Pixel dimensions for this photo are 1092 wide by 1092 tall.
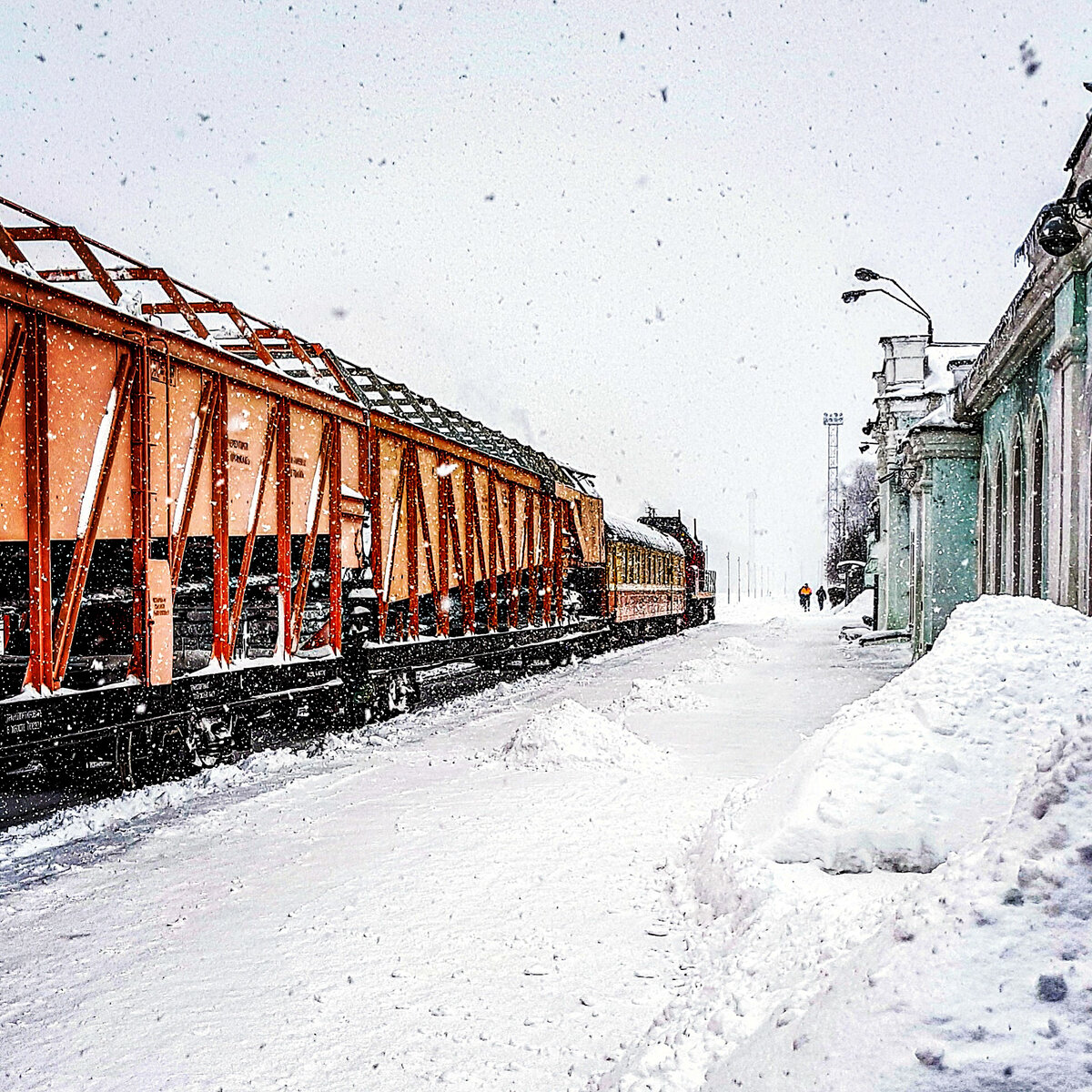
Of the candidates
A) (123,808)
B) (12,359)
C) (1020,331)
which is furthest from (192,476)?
(1020,331)

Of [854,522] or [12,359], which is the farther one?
[854,522]

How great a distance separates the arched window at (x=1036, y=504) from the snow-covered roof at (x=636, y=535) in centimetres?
1426

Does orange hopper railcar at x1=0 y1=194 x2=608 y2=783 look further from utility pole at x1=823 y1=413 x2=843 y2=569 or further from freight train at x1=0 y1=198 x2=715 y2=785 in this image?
utility pole at x1=823 y1=413 x2=843 y2=569

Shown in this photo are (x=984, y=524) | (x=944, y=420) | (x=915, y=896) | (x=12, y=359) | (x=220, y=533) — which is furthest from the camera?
(x=944, y=420)

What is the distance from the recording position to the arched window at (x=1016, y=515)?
12.7 m

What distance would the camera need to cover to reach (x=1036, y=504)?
1176 centimetres

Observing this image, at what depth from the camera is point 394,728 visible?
11906 mm

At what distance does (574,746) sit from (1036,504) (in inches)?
260

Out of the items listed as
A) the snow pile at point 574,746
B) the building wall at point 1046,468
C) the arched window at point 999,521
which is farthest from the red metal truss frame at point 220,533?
the arched window at point 999,521

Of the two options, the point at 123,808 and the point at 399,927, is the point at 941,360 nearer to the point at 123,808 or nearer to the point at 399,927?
the point at 123,808

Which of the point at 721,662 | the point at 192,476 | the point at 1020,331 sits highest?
the point at 1020,331

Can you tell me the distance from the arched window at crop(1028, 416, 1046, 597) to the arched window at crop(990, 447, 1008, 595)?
1831mm

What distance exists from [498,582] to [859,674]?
6.57 meters

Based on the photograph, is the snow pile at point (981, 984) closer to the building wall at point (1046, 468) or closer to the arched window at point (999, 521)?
the building wall at point (1046, 468)
